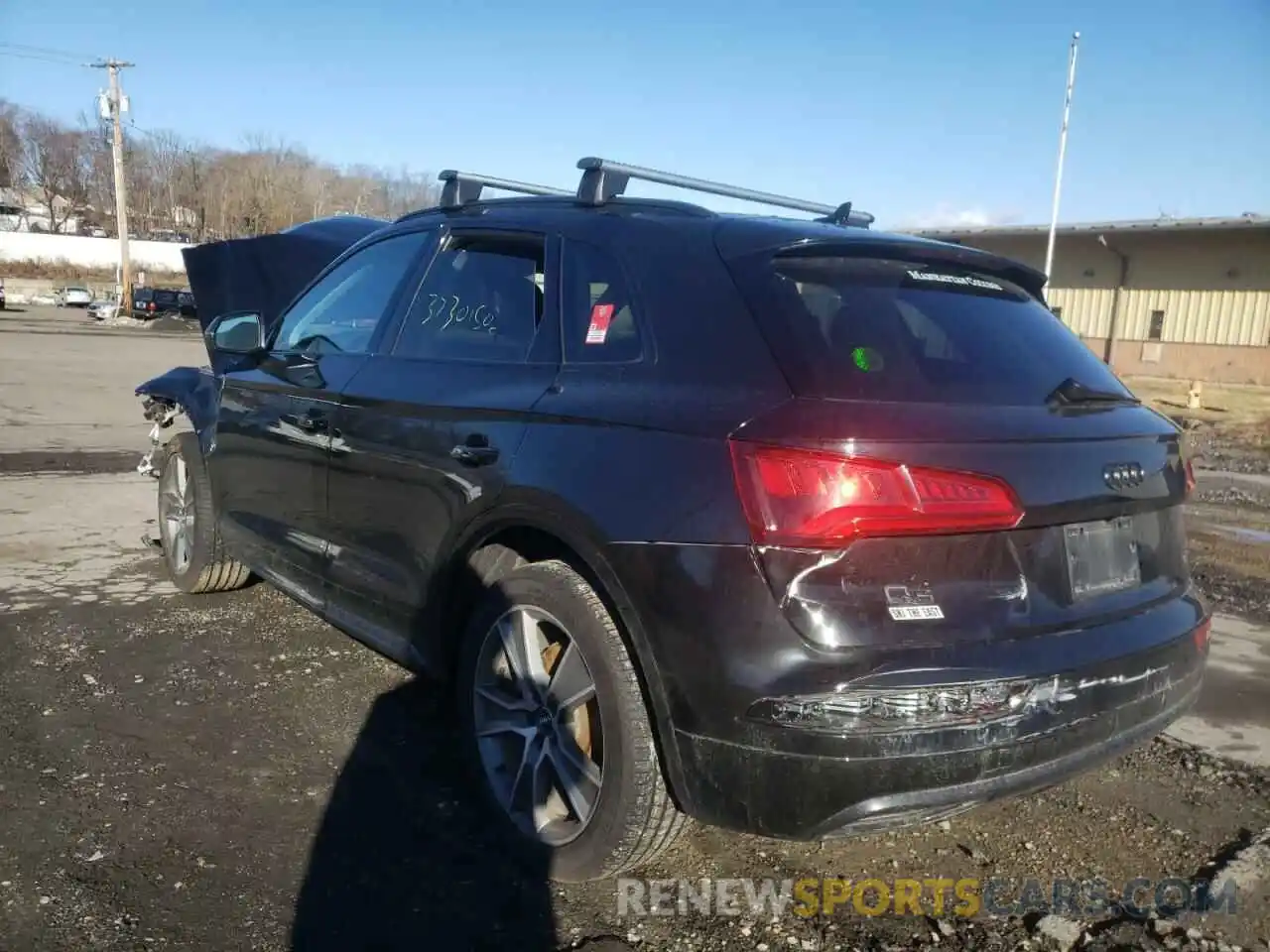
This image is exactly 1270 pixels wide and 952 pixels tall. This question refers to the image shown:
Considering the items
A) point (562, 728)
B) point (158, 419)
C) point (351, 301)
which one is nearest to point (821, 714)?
point (562, 728)

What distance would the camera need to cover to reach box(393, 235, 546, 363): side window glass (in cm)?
321

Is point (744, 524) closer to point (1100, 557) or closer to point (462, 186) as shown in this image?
point (1100, 557)

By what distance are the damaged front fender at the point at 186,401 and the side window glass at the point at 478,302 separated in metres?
1.71

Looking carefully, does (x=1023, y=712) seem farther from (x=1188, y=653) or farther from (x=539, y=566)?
(x=539, y=566)

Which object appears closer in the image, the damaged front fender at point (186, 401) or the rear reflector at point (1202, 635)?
the rear reflector at point (1202, 635)

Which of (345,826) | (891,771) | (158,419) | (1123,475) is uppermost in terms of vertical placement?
(1123,475)

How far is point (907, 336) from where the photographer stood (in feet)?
8.75

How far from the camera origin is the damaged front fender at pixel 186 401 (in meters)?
4.85

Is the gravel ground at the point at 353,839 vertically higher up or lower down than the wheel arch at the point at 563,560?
lower down

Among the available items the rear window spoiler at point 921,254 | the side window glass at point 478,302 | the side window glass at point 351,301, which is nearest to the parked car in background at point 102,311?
the side window glass at point 351,301

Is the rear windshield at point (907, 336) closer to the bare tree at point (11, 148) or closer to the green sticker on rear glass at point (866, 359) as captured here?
the green sticker on rear glass at point (866, 359)

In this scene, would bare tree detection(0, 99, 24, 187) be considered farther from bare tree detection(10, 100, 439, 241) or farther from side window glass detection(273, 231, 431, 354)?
side window glass detection(273, 231, 431, 354)

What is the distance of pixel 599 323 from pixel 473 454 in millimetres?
540

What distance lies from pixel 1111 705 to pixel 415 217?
298cm
